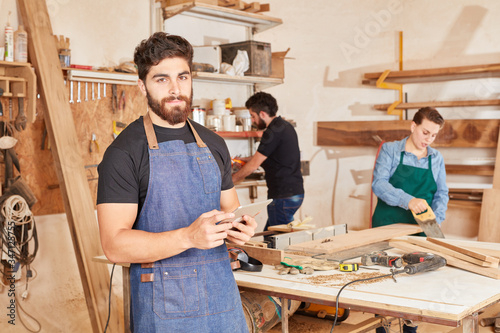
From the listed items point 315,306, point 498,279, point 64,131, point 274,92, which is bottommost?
point 315,306

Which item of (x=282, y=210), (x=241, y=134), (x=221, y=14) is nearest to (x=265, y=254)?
(x=282, y=210)

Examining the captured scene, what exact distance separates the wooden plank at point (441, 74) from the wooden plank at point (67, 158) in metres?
3.32

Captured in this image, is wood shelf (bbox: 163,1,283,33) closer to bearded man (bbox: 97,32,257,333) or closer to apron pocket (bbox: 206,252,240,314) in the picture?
bearded man (bbox: 97,32,257,333)

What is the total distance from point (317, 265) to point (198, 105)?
278 centimetres

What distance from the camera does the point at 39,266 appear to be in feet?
12.9

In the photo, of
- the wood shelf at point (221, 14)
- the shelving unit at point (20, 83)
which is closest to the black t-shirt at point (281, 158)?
the wood shelf at point (221, 14)

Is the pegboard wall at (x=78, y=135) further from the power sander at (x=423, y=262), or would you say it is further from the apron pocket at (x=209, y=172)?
the power sander at (x=423, y=262)

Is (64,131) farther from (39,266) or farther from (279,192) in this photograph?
(279,192)

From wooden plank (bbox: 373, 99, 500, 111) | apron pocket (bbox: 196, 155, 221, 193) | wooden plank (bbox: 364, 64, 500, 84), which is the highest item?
wooden plank (bbox: 364, 64, 500, 84)

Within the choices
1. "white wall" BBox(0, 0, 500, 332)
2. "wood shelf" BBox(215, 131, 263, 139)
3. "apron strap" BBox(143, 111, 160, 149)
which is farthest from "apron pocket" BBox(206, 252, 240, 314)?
"white wall" BBox(0, 0, 500, 332)

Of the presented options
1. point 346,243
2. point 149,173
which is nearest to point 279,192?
point 346,243

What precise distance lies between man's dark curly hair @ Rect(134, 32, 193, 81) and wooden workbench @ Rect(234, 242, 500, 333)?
1.01 meters

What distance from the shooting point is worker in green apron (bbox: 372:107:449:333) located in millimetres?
3684

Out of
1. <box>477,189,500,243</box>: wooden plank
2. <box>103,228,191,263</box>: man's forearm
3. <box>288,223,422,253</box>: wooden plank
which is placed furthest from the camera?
<box>477,189,500,243</box>: wooden plank
